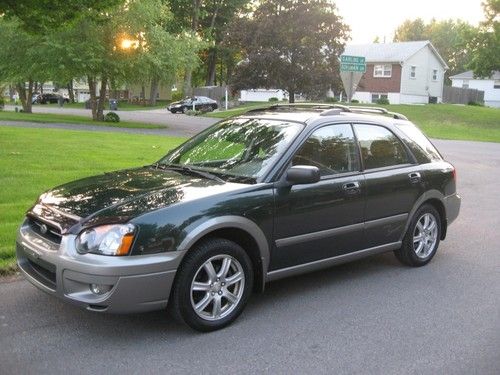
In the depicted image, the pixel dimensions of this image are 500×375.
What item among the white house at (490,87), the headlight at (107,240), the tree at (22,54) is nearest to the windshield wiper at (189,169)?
the headlight at (107,240)

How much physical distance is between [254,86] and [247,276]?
3191cm

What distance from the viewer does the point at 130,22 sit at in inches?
1096

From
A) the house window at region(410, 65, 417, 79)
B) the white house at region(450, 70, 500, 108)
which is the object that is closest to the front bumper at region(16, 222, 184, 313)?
the house window at region(410, 65, 417, 79)

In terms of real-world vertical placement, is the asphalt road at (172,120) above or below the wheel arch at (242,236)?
below

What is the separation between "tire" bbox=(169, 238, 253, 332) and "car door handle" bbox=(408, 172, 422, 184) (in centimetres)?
229

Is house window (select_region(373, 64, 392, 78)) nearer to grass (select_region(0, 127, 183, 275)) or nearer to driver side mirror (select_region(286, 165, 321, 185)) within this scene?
grass (select_region(0, 127, 183, 275))

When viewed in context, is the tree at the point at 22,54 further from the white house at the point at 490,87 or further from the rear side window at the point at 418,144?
the white house at the point at 490,87

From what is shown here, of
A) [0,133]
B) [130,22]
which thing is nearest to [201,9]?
[130,22]

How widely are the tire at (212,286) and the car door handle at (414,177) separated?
229 centimetres

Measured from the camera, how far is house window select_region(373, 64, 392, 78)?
5678 centimetres

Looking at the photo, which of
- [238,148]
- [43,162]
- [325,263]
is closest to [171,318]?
[325,263]

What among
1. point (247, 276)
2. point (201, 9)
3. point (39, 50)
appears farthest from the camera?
point (201, 9)

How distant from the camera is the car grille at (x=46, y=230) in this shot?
430 cm

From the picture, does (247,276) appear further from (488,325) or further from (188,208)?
(488,325)
